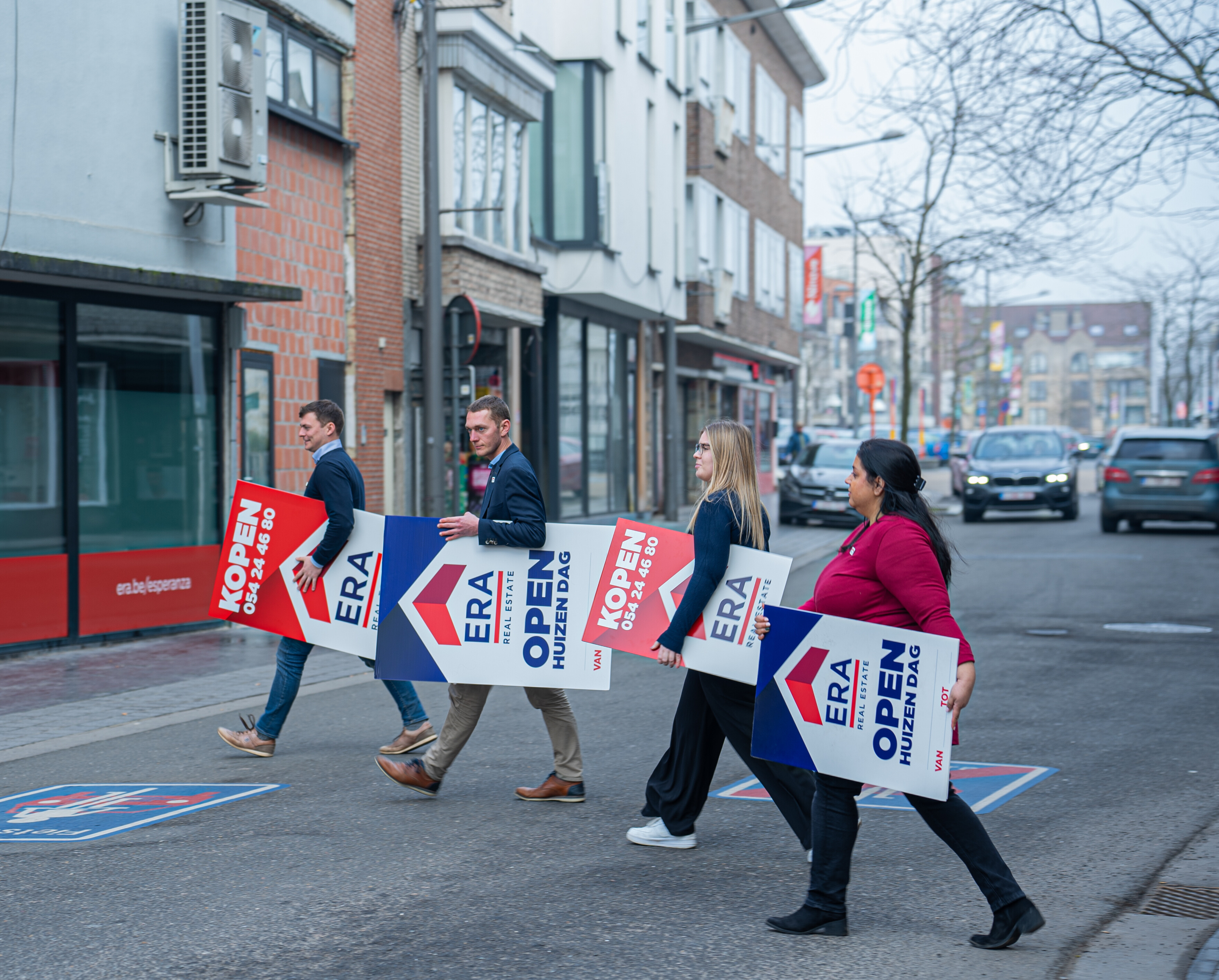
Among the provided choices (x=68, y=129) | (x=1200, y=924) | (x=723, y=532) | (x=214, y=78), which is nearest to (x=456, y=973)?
(x=723, y=532)

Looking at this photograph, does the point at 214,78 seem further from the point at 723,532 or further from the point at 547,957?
the point at 547,957

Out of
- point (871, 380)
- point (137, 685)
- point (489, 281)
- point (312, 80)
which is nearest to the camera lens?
point (137, 685)

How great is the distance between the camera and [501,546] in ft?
21.7

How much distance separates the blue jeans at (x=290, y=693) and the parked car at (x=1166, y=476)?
18.6 metres

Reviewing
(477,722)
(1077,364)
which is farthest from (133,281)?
(1077,364)

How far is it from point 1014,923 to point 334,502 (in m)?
4.05

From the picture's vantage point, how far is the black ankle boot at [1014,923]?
444cm

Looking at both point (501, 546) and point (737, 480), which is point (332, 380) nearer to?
point (501, 546)

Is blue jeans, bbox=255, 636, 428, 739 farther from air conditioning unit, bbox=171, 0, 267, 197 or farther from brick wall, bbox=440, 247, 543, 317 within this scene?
brick wall, bbox=440, 247, 543, 317

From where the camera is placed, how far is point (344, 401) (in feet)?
53.6

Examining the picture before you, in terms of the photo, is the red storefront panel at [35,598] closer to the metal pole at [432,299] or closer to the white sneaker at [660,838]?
the metal pole at [432,299]

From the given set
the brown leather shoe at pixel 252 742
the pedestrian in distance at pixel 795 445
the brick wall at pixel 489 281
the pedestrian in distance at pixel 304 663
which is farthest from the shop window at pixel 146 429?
the pedestrian in distance at pixel 795 445

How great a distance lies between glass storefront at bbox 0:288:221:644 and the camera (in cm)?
1149

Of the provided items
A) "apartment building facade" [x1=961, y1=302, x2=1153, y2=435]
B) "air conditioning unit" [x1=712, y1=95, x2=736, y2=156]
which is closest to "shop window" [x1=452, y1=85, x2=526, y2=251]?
"air conditioning unit" [x1=712, y1=95, x2=736, y2=156]
